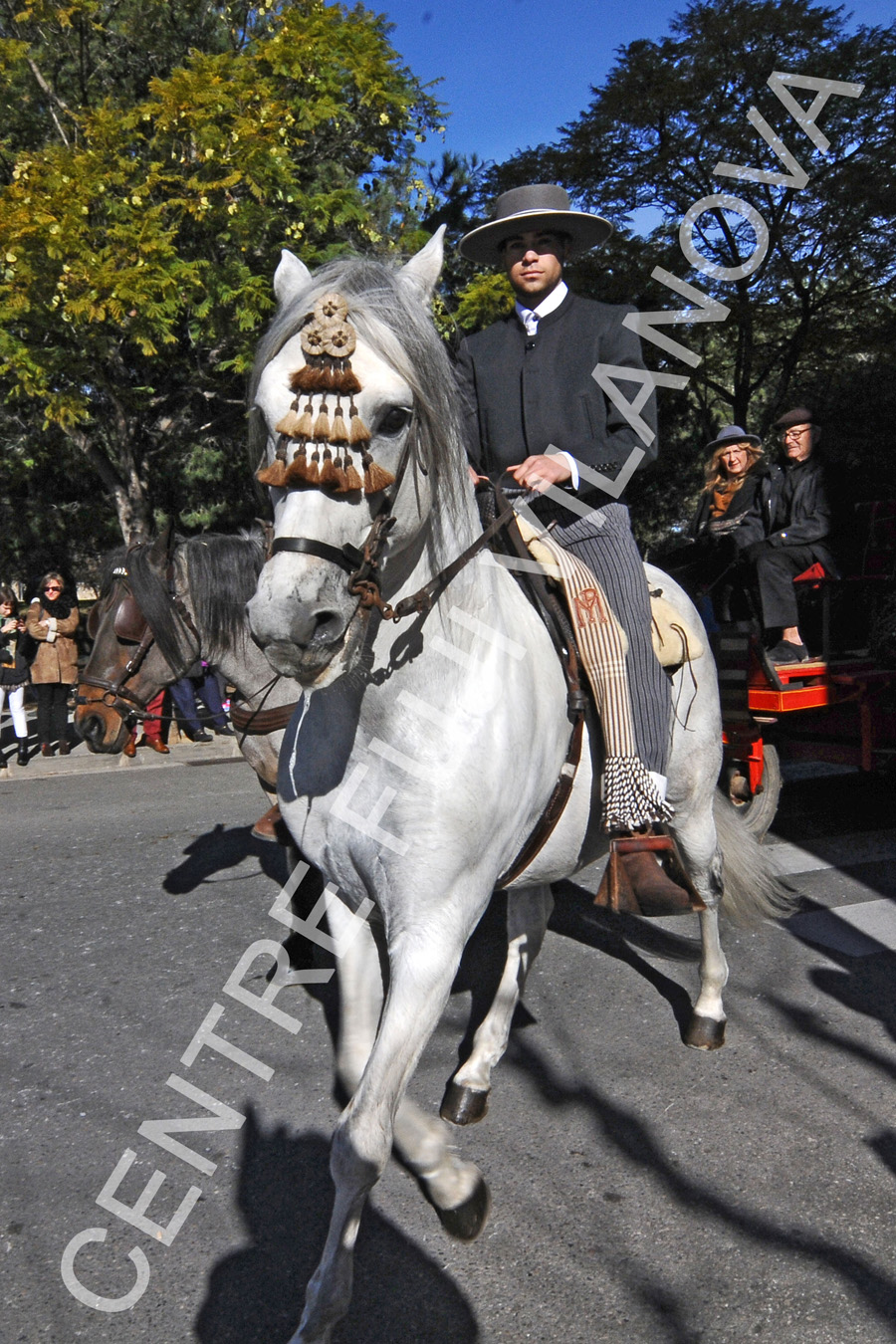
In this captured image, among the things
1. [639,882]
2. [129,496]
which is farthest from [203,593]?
[129,496]

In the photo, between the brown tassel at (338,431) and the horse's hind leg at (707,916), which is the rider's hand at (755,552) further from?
the brown tassel at (338,431)

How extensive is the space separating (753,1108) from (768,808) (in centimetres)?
336

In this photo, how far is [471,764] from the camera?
2.50 metres

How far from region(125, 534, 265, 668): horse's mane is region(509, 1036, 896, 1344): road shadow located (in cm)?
265

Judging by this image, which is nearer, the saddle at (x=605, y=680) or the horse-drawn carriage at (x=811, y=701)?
the saddle at (x=605, y=680)

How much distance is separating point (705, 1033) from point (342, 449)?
9.24 feet

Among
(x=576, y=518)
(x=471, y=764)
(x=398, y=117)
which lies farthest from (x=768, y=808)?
(x=398, y=117)

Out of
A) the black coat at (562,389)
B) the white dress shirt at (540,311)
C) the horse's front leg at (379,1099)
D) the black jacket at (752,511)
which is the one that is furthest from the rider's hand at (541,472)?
the black jacket at (752,511)

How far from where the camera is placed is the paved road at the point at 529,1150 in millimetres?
2498

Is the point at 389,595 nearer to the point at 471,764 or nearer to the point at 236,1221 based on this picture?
the point at 471,764

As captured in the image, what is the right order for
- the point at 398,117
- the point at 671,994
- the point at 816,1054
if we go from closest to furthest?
the point at 816,1054 < the point at 671,994 < the point at 398,117

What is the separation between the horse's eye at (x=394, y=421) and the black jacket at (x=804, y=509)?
5.07m

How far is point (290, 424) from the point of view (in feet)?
6.71

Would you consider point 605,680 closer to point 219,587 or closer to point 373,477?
point 373,477
